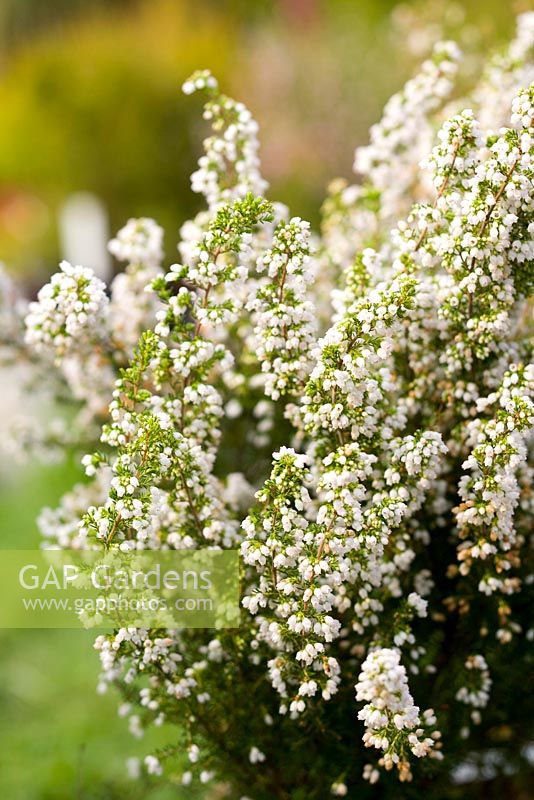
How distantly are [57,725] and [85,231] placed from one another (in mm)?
8164

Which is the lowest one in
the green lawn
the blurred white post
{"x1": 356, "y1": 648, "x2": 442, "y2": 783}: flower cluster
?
{"x1": 356, "y1": 648, "x2": 442, "y2": 783}: flower cluster

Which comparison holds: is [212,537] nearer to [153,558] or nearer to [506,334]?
[153,558]

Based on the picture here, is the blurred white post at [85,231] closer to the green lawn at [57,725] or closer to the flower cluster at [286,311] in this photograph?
the green lawn at [57,725]

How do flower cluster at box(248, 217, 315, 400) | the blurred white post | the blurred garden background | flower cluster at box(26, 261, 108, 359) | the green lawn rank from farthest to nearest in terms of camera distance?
the blurred white post → the blurred garden background → the green lawn → flower cluster at box(26, 261, 108, 359) → flower cluster at box(248, 217, 315, 400)

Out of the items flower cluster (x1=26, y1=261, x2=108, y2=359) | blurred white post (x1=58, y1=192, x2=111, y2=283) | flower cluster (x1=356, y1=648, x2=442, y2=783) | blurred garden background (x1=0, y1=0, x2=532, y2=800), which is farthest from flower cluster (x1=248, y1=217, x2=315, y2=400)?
blurred white post (x1=58, y1=192, x2=111, y2=283)

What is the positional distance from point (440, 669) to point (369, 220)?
57.2 inches

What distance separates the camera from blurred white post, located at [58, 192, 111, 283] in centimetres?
1151

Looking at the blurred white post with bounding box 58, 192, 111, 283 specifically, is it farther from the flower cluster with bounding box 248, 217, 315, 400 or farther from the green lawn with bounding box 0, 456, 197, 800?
the flower cluster with bounding box 248, 217, 315, 400

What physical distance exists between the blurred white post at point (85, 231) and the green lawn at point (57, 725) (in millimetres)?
5880

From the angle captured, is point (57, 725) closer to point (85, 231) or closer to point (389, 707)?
point (389, 707)

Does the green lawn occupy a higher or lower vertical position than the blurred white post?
lower

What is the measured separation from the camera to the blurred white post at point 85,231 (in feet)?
37.8

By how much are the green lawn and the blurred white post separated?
588 cm

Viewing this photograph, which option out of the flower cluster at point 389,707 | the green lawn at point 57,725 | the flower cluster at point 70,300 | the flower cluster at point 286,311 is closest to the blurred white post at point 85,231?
the green lawn at point 57,725
